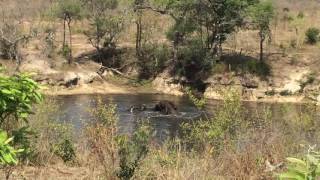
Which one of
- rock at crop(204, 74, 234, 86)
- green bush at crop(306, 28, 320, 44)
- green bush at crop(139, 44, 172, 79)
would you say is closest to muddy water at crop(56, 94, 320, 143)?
rock at crop(204, 74, 234, 86)

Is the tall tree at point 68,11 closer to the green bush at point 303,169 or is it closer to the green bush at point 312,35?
the green bush at point 312,35

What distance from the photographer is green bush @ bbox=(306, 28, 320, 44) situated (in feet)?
163

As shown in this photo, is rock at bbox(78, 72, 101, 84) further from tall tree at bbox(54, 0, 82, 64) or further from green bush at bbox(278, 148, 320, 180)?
green bush at bbox(278, 148, 320, 180)

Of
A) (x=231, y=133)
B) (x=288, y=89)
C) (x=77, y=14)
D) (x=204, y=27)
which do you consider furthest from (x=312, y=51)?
(x=231, y=133)

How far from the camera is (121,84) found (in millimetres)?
46844

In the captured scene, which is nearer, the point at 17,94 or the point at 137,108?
the point at 17,94

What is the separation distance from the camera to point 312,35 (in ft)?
163

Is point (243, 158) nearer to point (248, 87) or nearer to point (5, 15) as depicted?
point (248, 87)

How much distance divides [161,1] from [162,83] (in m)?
6.77

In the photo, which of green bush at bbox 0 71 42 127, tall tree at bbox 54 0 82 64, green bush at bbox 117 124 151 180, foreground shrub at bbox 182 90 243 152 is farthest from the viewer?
tall tree at bbox 54 0 82 64

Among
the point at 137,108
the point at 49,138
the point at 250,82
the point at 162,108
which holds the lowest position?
the point at 137,108

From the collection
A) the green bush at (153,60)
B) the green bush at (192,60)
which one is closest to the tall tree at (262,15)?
the green bush at (192,60)

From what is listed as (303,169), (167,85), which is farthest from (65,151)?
(167,85)

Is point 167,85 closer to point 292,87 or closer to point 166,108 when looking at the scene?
point 292,87
